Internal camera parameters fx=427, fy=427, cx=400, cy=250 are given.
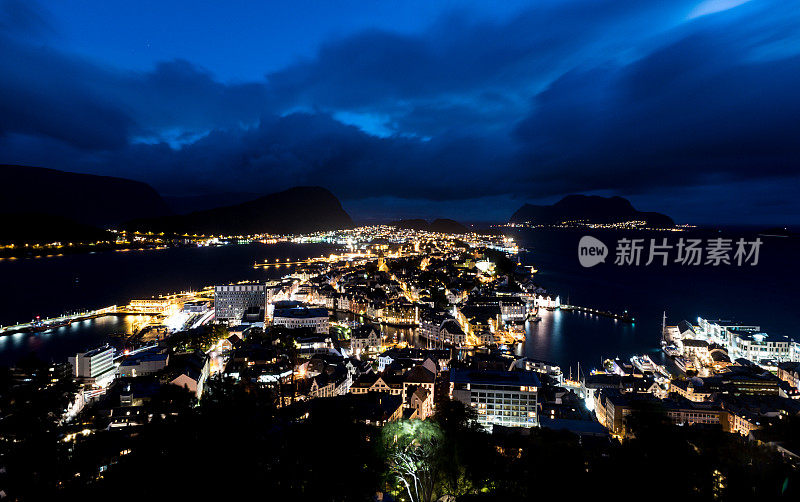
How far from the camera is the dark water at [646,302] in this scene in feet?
45.1

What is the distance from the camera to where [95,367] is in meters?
9.45

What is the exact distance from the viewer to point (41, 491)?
2.65m

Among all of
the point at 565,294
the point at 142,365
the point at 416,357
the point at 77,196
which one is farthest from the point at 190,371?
the point at 77,196

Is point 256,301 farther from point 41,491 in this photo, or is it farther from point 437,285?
point 41,491

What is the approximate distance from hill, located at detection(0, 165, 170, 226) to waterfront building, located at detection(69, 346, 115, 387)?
56.1 meters

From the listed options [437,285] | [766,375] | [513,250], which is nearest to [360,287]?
[437,285]

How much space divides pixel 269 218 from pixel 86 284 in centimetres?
5401

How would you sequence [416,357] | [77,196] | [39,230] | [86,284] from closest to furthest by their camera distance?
[416,357] < [86,284] < [39,230] < [77,196]

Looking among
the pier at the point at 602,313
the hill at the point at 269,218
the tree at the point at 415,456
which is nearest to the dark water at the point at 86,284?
the tree at the point at 415,456

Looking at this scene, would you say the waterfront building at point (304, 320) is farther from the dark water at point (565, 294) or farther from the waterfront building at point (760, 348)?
the waterfront building at point (760, 348)

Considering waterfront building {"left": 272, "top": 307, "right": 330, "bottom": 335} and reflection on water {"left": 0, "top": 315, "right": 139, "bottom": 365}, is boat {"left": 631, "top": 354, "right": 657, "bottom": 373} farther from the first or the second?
reflection on water {"left": 0, "top": 315, "right": 139, "bottom": 365}

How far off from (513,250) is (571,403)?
131 ft

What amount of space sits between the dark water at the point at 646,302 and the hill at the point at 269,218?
169 feet

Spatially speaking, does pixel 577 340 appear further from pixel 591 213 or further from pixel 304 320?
pixel 591 213
